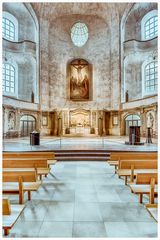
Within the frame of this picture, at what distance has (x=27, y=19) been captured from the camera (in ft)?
75.2

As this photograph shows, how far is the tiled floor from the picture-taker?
3.03 metres

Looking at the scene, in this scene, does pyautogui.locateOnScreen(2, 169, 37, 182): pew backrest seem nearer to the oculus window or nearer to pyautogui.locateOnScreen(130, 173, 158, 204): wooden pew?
pyautogui.locateOnScreen(130, 173, 158, 204): wooden pew

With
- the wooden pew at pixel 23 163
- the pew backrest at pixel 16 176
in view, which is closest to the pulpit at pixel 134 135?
the wooden pew at pixel 23 163

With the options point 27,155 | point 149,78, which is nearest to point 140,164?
point 27,155

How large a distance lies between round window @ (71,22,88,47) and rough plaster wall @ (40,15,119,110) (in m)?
0.52

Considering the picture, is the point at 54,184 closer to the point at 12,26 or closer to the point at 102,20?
the point at 12,26

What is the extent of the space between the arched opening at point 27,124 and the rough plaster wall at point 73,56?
9.28ft

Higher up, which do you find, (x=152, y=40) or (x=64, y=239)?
(x=152, y=40)

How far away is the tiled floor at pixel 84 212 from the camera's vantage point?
3029 mm

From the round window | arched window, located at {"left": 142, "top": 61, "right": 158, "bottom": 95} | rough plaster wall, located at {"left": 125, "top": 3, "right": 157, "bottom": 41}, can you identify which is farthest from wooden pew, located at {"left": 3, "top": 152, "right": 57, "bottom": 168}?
the round window

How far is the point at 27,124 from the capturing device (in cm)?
2200

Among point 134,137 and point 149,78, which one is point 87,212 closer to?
point 134,137

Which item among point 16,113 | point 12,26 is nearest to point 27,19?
A: point 12,26

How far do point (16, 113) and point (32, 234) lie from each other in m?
18.0
